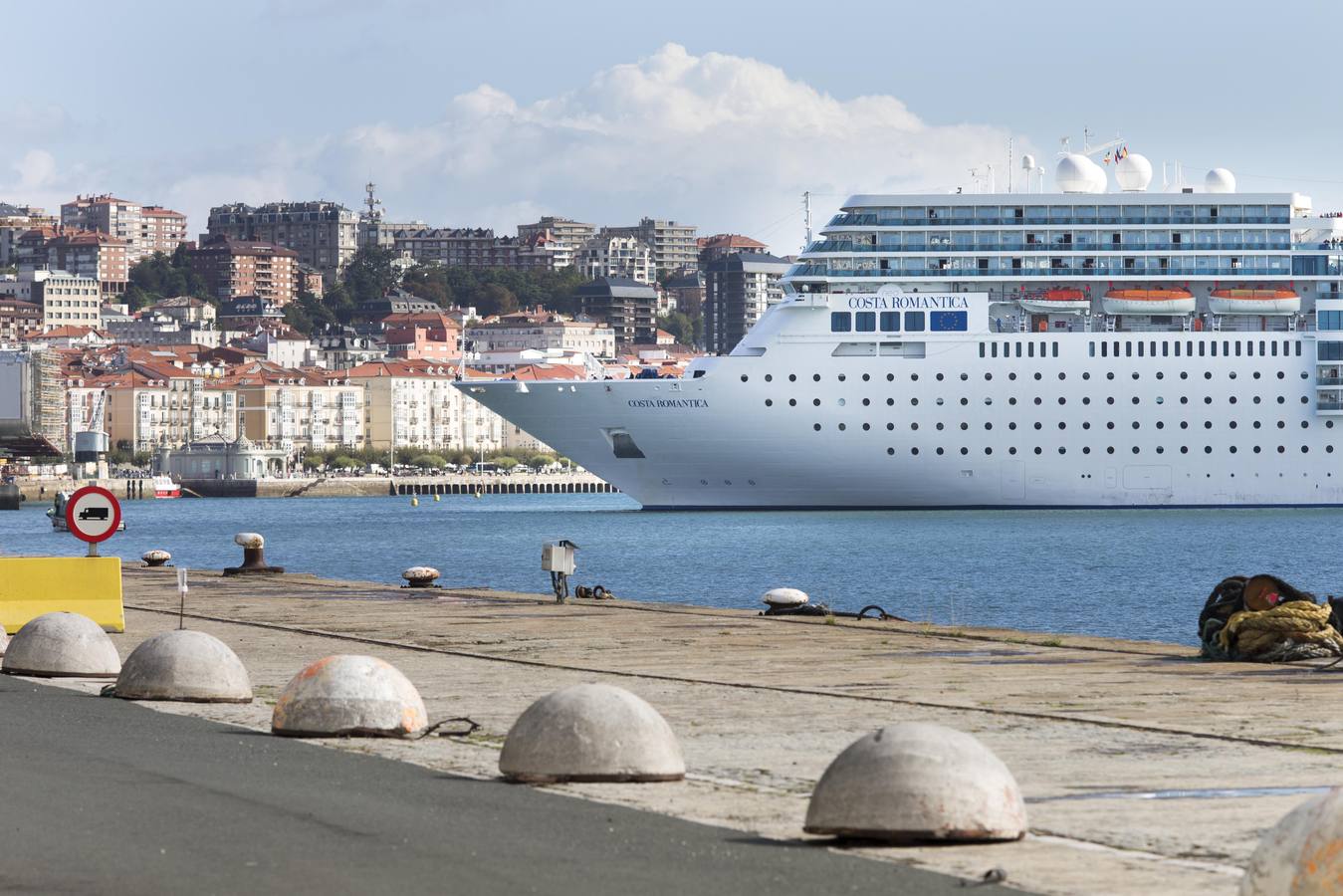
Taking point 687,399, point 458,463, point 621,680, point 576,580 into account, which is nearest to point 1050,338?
point 687,399

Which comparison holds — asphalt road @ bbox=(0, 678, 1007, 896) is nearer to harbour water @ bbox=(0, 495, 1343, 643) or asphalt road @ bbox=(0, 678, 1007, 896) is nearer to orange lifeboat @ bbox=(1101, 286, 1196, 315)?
harbour water @ bbox=(0, 495, 1343, 643)

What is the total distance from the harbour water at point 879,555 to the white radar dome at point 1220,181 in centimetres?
1119

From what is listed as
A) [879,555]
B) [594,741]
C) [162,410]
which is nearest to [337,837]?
[594,741]

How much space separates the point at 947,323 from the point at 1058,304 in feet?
12.0

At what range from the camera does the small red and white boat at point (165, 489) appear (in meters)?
142

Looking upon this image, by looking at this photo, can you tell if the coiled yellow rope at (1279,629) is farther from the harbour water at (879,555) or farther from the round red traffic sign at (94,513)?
the harbour water at (879,555)

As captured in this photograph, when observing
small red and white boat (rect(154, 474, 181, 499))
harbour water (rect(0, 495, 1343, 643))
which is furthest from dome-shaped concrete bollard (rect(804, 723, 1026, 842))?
small red and white boat (rect(154, 474, 181, 499))

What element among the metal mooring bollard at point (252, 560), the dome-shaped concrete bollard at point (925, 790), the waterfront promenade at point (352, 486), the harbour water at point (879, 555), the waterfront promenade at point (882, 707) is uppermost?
the dome-shaped concrete bollard at point (925, 790)

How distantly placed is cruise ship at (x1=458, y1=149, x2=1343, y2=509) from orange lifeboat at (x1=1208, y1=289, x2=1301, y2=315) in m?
0.06

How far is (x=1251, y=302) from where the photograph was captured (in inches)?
2731

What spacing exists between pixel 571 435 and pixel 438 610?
4700 cm

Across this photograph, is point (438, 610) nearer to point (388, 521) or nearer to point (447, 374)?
Result: point (388, 521)

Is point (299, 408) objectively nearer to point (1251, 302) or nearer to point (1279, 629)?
point (1251, 302)

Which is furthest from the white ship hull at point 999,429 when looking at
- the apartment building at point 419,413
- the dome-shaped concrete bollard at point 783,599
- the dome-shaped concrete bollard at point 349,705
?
the apartment building at point 419,413
